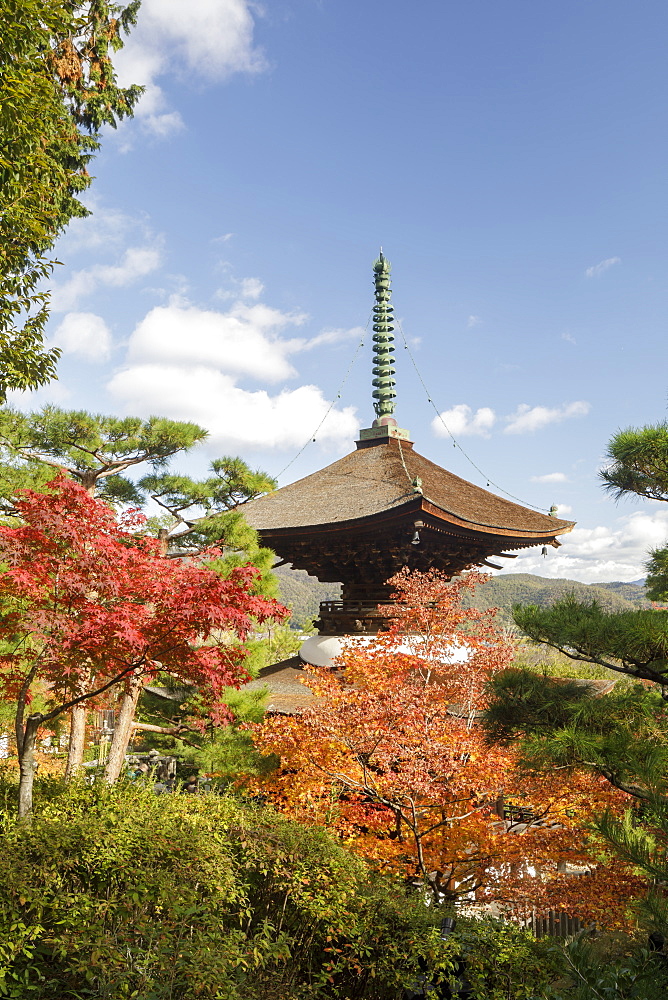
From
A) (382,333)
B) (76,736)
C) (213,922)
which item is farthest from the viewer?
(382,333)

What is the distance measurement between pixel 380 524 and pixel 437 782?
4059 millimetres

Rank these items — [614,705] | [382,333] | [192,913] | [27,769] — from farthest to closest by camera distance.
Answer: [382,333] < [27,769] < [614,705] < [192,913]

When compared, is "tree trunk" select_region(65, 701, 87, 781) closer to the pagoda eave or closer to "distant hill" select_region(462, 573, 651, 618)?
the pagoda eave

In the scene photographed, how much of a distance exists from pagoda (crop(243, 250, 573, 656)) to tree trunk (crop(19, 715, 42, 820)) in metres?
5.14

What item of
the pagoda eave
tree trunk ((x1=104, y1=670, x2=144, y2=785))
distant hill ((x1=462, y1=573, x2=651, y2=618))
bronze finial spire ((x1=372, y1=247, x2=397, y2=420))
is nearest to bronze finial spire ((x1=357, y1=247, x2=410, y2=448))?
bronze finial spire ((x1=372, y1=247, x2=397, y2=420))

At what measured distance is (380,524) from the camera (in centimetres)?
1012

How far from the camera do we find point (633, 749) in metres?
4.52

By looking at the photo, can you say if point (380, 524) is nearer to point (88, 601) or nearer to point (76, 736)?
point (88, 601)

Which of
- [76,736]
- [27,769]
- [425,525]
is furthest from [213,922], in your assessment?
[76,736]

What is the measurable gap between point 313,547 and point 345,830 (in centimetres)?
496

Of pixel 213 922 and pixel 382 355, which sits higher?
pixel 382 355

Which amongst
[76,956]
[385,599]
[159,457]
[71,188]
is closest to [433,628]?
[385,599]

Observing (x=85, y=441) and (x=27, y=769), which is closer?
(x=27, y=769)

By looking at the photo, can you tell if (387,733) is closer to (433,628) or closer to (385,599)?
(433,628)
